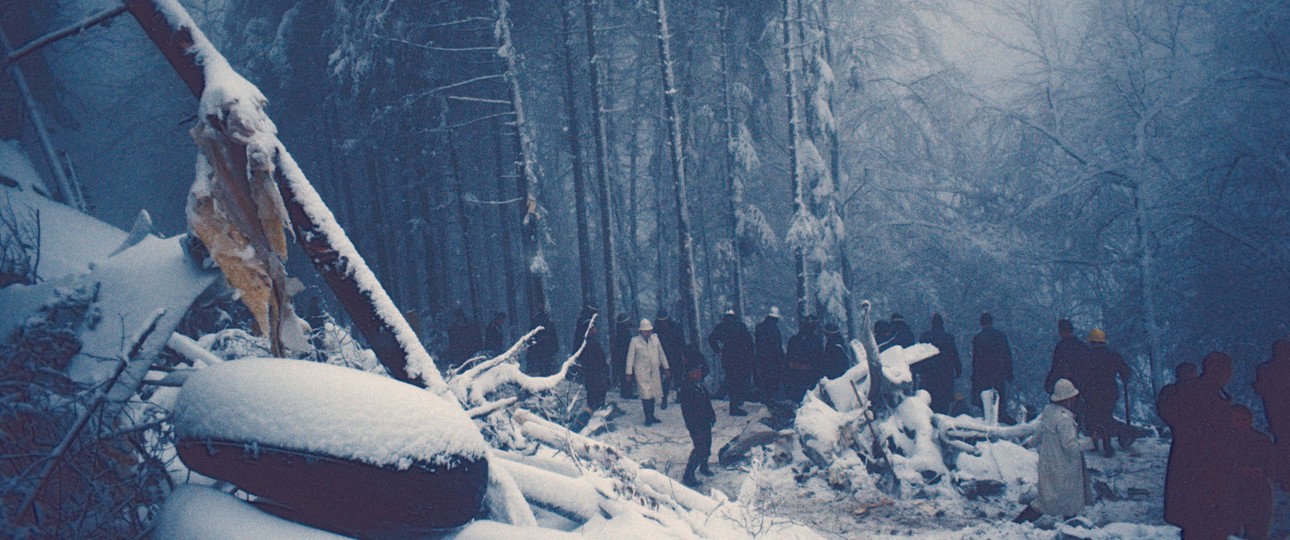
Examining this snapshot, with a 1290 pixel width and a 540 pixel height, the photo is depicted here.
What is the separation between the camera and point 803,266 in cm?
1561

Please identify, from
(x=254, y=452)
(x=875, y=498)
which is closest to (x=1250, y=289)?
(x=875, y=498)

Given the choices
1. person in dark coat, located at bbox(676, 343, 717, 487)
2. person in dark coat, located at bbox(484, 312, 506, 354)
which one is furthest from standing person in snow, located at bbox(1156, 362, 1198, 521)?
person in dark coat, located at bbox(484, 312, 506, 354)

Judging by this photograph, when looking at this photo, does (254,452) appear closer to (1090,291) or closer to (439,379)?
(439,379)

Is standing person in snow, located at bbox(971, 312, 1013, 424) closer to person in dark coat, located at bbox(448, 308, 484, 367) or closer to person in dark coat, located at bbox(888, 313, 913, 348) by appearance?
person in dark coat, located at bbox(888, 313, 913, 348)

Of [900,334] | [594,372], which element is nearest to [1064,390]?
[900,334]

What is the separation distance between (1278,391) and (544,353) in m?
10.6

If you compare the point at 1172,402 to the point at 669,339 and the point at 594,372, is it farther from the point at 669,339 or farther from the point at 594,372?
the point at 594,372

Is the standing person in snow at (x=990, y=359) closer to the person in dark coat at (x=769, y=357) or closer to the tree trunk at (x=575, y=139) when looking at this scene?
the person in dark coat at (x=769, y=357)

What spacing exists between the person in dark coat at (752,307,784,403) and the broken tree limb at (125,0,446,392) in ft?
28.6

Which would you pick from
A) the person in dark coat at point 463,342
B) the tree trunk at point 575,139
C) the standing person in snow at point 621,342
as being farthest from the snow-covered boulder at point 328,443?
the tree trunk at point 575,139

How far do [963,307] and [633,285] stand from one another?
10111 mm

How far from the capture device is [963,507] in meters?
7.65

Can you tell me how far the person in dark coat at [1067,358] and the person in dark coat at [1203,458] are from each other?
297 cm

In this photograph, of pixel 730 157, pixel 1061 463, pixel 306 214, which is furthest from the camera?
pixel 730 157
